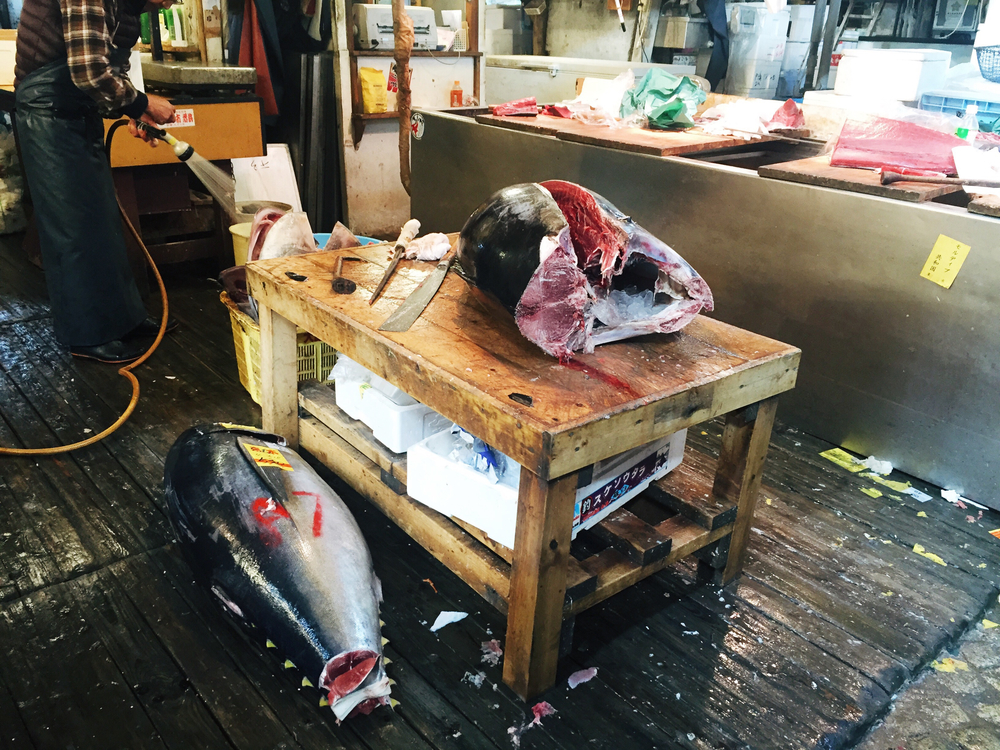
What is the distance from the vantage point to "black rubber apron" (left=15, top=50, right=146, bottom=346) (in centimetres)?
312

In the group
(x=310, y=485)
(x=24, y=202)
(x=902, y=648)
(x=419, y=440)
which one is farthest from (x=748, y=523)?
(x=24, y=202)


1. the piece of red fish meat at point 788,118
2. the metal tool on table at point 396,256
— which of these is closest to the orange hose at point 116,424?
the metal tool on table at point 396,256

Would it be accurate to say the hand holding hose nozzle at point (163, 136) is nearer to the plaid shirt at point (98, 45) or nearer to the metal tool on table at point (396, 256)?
the plaid shirt at point (98, 45)

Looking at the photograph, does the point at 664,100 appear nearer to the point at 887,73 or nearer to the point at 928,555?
the point at 887,73

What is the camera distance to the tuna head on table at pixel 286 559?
1.61m

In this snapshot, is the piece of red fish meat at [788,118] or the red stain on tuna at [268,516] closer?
the red stain on tuna at [268,516]

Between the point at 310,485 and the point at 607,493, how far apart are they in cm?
78

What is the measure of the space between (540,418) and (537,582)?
15.1 inches

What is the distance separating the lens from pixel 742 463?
2047 millimetres

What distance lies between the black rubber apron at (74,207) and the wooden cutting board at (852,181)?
2.76 metres

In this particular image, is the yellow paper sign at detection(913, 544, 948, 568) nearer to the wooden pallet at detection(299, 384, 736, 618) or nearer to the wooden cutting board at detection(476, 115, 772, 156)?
the wooden pallet at detection(299, 384, 736, 618)

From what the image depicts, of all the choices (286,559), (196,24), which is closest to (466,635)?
(286,559)

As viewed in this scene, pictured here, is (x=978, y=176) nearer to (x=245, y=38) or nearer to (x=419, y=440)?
(x=419, y=440)

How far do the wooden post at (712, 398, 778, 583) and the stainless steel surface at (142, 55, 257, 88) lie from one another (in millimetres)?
3681
